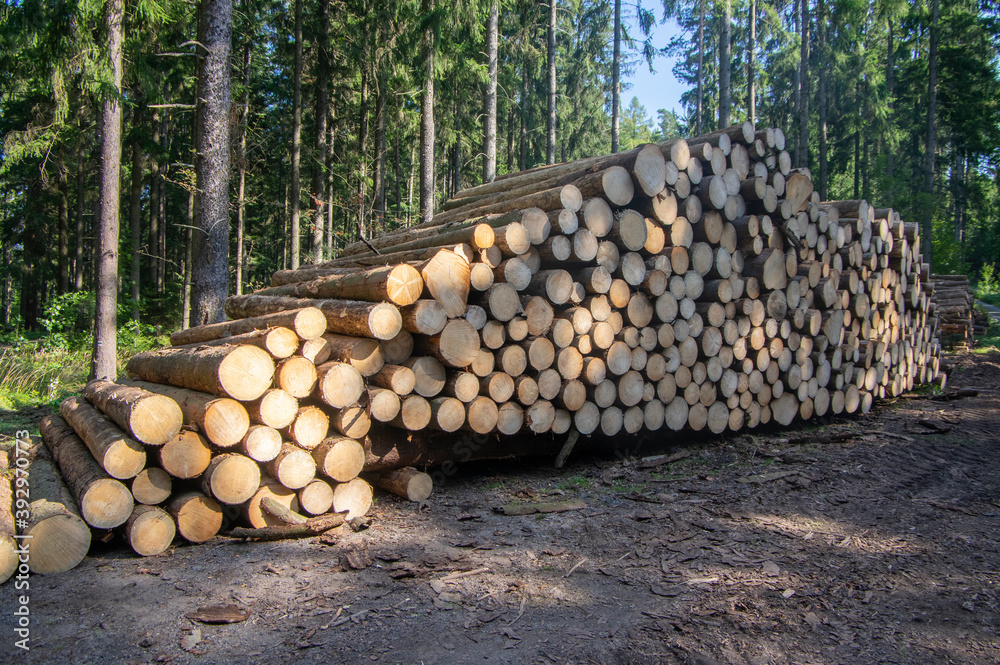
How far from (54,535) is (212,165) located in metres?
5.90

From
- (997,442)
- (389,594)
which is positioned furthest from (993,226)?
(389,594)

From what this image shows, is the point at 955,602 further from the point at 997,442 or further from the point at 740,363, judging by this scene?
the point at 997,442

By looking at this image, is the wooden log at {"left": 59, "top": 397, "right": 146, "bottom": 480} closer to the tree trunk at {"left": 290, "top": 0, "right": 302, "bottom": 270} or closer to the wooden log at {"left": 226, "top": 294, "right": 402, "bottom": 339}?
the wooden log at {"left": 226, "top": 294, "right": 402, "bottom": 339}

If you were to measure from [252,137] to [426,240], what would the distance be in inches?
611

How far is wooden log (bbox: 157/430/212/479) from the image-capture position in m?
3.83

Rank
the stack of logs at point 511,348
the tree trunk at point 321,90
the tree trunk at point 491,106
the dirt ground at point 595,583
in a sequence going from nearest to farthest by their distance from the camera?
the dirt ground at point 595,583, the stack of logs at point 511,348, the tree trunk at point 491,106, the tree trunk at point 321,90

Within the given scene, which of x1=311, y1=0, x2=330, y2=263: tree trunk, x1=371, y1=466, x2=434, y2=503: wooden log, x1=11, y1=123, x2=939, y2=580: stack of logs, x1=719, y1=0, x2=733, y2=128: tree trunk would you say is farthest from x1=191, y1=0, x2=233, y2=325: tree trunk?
x1=719, y1=0, x2=733, y2=128: tree trunk

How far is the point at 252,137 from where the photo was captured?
18.5 m

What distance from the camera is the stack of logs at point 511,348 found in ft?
13.1

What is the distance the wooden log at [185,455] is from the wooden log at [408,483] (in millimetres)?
1497

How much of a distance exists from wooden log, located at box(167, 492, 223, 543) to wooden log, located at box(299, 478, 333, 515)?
1.80 feet

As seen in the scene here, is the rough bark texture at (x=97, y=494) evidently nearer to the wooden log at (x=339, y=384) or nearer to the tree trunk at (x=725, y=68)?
the wooden log at (x=339, y=384)

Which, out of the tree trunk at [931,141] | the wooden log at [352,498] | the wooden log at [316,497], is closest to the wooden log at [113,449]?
the wooden log at [316,497]

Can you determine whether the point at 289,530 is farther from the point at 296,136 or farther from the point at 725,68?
the point at 725,68
